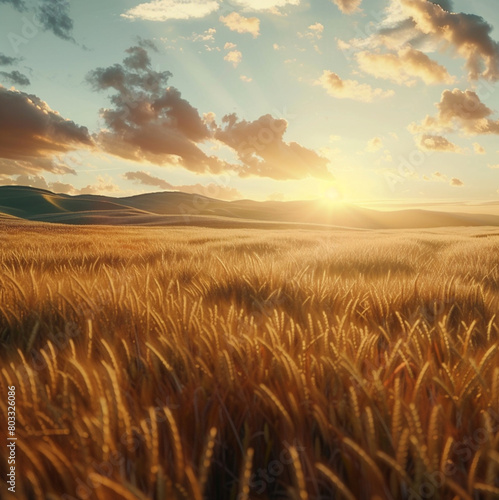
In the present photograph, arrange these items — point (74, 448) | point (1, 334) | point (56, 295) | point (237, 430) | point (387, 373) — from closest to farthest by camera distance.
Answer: point (74, 448) < point (237, 430) < point (387, 373) < point (1, 334) < point (56, 295)

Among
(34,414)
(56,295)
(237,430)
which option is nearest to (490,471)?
(237,430)

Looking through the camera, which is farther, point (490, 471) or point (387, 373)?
point (387, 373)

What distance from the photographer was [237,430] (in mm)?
766

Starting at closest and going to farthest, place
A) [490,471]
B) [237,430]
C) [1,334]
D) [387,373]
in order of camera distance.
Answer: [490,471] → [237,430] → [387,373] → [1,334]

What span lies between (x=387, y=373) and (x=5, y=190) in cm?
16578

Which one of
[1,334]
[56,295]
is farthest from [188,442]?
[56,295]

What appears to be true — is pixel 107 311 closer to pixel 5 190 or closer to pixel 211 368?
pixel 211 368

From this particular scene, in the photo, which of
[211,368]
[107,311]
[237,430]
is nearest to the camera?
[237,430]

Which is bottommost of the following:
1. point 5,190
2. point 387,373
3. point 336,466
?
point 336,466

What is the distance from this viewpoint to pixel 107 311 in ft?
4.88

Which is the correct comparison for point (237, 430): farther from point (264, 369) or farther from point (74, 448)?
point (74, 448)

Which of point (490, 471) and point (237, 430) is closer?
point (490, 471)

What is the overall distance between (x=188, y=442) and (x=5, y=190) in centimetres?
16564

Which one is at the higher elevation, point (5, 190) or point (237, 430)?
point (5, 190)
